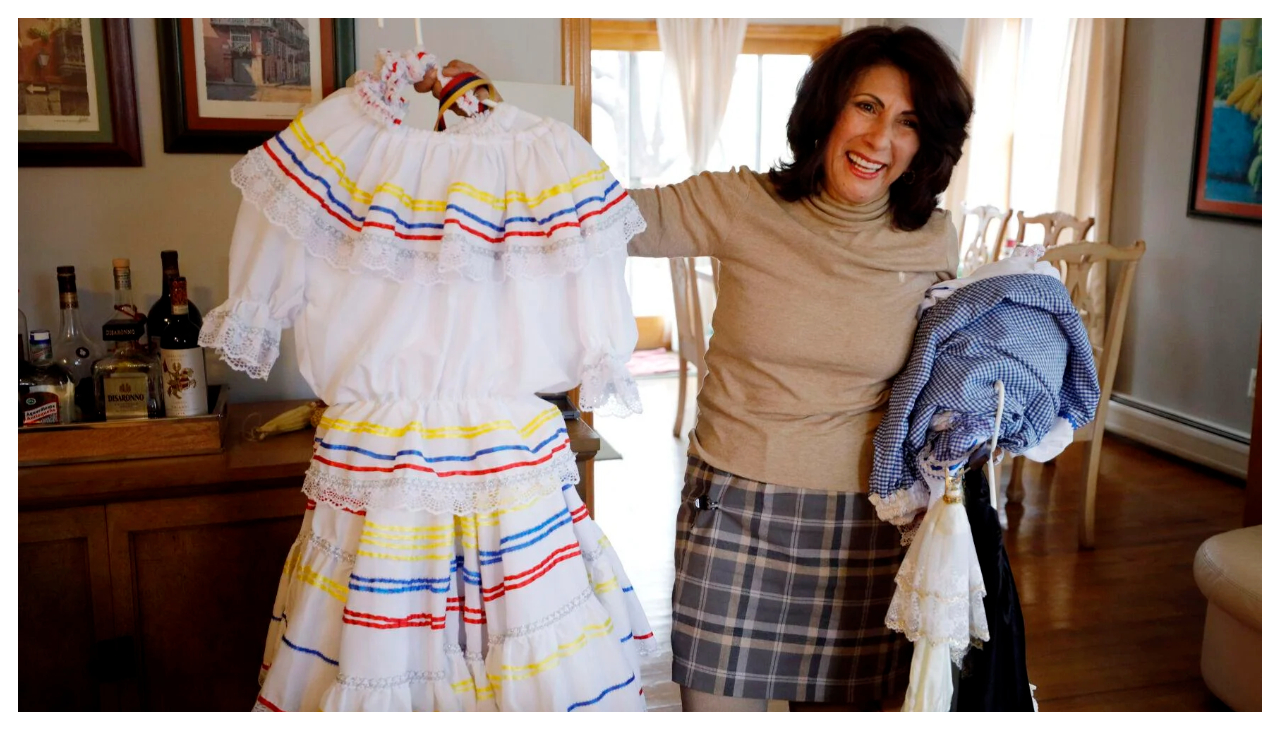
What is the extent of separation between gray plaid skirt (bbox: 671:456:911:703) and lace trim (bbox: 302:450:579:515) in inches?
17.5

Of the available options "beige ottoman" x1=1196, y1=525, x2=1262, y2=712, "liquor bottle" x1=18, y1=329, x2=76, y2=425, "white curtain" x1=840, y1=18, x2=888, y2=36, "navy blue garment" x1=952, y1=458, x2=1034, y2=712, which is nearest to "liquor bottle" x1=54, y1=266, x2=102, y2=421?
"liquor bottle" x1=18, y1=329, x2=76, y2=425

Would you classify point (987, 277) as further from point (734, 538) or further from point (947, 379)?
point (734, 538)

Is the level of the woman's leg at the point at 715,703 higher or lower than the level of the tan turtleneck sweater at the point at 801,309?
lower

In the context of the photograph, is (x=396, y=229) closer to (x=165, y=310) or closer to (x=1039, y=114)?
(x=165, y=310)

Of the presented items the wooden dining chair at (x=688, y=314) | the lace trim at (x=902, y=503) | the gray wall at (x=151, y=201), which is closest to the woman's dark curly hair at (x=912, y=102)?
the lace trim at (x=902, y=503)

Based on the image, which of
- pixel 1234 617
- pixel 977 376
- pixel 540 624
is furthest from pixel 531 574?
pixel 1234 617

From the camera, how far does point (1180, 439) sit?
406 centimetres

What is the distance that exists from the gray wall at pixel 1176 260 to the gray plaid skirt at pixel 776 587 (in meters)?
2.80

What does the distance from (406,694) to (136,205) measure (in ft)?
4.27

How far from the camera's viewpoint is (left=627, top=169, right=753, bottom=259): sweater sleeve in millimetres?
1511

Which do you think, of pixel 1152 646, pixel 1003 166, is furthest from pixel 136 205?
pixel 1003 166

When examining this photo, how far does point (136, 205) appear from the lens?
6.60 ft

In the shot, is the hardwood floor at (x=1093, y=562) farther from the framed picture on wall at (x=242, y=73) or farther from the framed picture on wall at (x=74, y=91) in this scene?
the framed picture on wall at (x=74, y=91)

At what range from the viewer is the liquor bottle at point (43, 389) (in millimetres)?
1753
